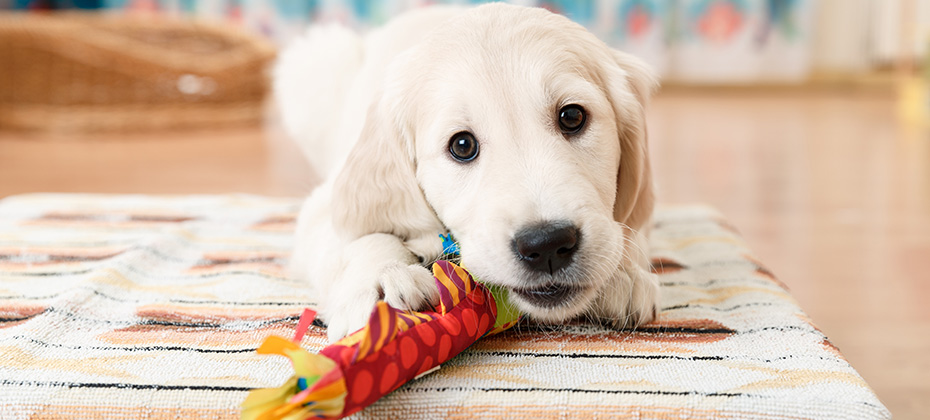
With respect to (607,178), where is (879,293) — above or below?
below

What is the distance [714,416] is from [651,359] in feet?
0.61

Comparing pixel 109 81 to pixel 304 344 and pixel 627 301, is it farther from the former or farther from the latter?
pixel 627 301

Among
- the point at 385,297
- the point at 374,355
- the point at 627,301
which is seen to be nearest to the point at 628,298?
the point at 627,301

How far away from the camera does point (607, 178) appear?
4.61 feet

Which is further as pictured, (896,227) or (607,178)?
(896,227)

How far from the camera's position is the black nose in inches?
46.7

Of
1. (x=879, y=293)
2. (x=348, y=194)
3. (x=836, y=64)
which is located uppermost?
(x=836, y=64)

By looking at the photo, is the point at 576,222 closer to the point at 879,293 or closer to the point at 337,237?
the point at 337,237

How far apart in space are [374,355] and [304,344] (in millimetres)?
307

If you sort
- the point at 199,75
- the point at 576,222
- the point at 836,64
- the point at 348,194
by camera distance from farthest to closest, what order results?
the point at 836,64
the point at 199,75
the point at 348,194
the point at 576,222

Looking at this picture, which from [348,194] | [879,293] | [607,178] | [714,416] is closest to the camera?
[714,416]

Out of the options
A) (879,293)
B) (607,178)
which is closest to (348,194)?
(607,178)

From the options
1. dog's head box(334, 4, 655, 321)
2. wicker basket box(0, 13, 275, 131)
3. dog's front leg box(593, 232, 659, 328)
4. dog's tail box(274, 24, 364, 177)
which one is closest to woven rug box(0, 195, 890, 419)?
dog's front leg box(593, 232, 659, 328)

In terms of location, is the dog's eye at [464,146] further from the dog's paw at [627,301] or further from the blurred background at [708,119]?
the blurred background at [708,119]
